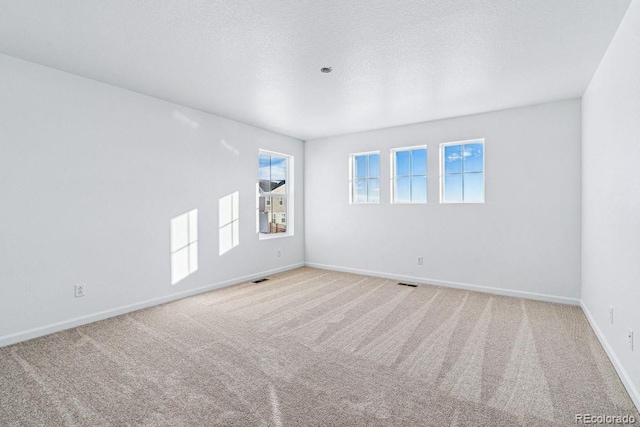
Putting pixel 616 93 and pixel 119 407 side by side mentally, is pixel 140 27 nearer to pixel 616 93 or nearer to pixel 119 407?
pixel 119 407

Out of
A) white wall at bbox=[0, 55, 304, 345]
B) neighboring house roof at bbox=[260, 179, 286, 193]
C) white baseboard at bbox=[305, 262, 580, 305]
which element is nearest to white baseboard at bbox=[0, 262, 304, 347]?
white wall at bbox=[0, 55, 304, 345]

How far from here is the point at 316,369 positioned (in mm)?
2311

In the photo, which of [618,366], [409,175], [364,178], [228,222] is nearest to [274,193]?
[228,222]

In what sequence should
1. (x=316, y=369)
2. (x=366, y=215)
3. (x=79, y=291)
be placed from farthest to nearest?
(x=366, y=215) < (x=79, y=291) < (x=316, y=369)

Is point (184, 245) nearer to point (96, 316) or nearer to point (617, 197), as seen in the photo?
point (96, 316)

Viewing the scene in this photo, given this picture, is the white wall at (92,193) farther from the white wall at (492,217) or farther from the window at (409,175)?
the window at (409,175)

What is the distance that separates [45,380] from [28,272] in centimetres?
117

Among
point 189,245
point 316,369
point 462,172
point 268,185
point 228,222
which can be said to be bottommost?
point 316,369

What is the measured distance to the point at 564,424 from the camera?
1.71 m

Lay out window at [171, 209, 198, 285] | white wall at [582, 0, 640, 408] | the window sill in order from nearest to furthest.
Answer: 1. white wall at [582, 0, 640, 408]
2. window at [171, 209, 198, 285]
3. the window sill

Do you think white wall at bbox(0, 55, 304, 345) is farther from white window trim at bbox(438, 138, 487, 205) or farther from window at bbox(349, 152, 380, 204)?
white window trim at bbox(438, 138, 487, 205)

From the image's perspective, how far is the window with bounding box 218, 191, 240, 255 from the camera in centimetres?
457

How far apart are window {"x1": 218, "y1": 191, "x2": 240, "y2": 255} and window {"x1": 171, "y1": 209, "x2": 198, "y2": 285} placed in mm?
422

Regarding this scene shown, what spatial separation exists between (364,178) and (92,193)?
A: 4007 mm
